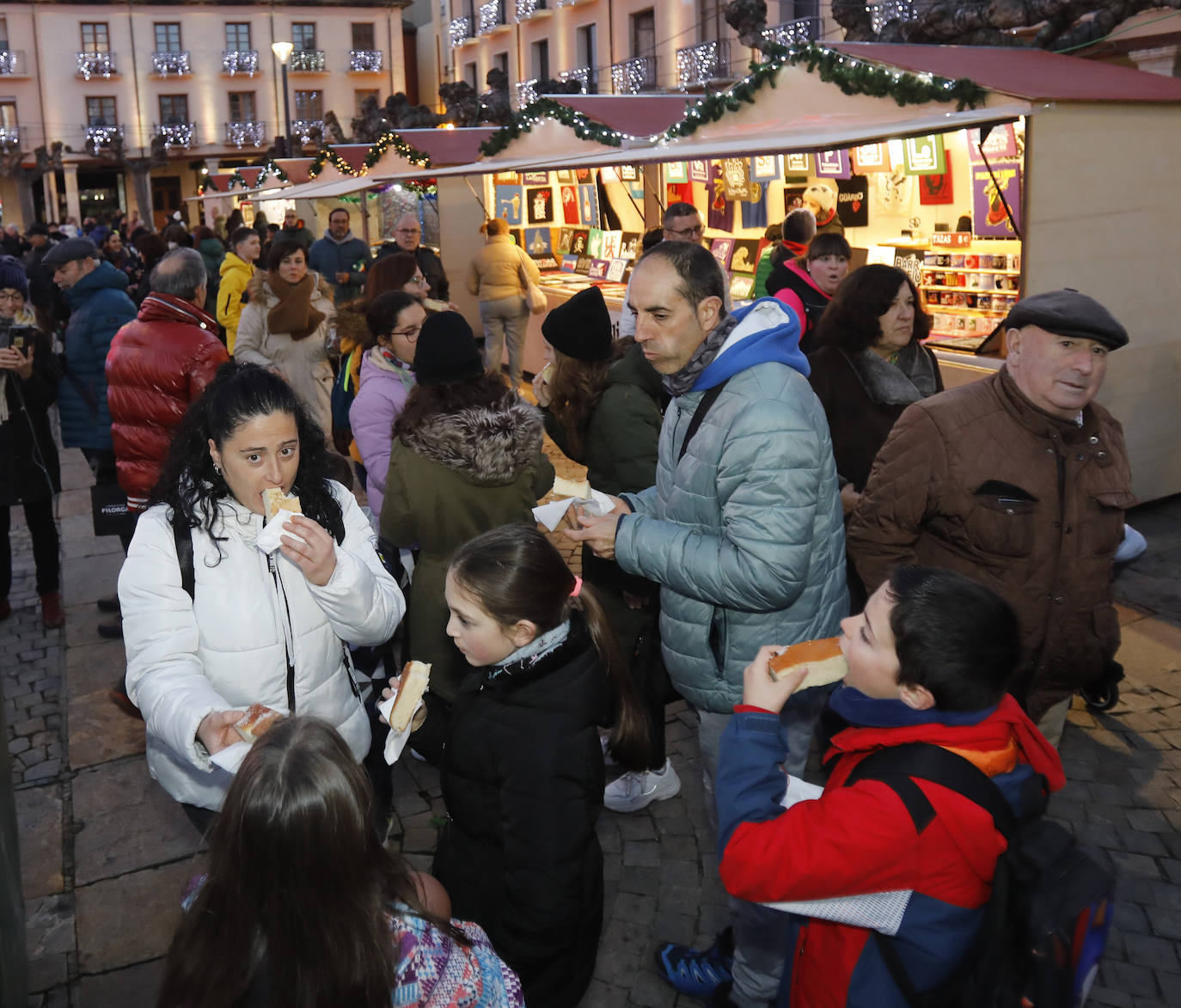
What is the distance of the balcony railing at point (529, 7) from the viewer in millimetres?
29812

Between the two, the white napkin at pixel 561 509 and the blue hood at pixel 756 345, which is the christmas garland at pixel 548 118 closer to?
the white napkin at pixel 561 509

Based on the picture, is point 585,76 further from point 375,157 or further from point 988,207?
point 988,207

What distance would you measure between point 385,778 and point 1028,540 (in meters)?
1.98

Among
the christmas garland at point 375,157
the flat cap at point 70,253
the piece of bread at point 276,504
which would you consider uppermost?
the christmas garland at point 375,157

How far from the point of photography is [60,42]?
40469 mm

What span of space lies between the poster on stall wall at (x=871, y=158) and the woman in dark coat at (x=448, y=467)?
6.17 m

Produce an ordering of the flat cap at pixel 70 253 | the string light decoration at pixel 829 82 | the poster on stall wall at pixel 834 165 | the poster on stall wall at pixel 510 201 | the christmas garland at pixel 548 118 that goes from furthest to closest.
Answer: the poster on stall wall at pixel 510 201 → the christmas garland at pixel 548 118 → the poster on stall wall at pixel 834 165 → the string light decoration at pixel 829 82 → the flat cap at pixel 70 253

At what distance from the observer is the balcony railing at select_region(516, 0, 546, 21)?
1174 inches

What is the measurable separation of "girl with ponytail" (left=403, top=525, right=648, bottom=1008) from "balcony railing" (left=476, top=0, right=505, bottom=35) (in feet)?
107

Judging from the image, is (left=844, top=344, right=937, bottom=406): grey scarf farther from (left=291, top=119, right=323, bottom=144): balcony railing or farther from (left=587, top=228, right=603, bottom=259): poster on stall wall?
(left=291, top=119, right=323, bottom=144): balcony railing

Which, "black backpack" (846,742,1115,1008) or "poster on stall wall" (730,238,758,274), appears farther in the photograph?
"poster on stall wall" (730,238,758,274)

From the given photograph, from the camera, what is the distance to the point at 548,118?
11.2 metres

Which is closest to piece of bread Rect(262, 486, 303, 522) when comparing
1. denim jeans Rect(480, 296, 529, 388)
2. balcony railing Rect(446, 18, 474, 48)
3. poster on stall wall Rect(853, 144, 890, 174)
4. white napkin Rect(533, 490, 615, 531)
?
white napkin Rect(533, 490, 615, 531)

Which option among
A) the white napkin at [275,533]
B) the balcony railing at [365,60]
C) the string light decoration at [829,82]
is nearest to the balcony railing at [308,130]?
the balcony railing at [365,60]
